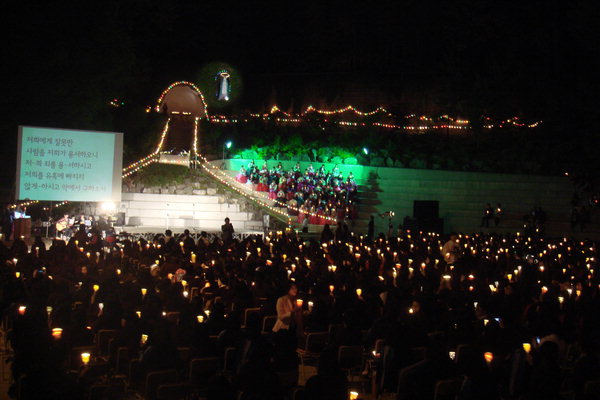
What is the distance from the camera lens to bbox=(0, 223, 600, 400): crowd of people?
684cm

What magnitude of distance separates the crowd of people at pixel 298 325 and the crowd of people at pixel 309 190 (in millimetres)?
15306

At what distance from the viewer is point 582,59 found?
1872 cm

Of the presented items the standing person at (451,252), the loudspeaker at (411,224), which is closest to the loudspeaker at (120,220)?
the loudspeaker at (411,224)

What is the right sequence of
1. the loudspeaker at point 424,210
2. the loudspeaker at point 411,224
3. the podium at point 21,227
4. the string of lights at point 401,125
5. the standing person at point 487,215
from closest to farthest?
the podium at point 21,227 < the loudspeaker at point 411,224 < the loudspeaker at point 424,210 < the standing person at point 487,215 < the string of lights at point 401,125

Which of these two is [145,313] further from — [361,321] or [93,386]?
[361,321]

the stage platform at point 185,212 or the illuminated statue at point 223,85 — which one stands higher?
the illuminated statue at point 223,85

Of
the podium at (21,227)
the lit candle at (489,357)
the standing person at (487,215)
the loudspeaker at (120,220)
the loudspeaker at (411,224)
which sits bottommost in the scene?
the lit candle at (489,357)

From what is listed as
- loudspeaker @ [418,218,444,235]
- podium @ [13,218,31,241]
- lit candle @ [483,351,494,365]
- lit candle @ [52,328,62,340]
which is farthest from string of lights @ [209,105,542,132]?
lit candle @ [52,328,62,340]

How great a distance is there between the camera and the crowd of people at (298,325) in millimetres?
6840

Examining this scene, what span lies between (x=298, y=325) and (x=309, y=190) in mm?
21957

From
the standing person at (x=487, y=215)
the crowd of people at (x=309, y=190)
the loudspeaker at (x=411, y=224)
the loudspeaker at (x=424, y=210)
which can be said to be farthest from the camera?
the crowd of people at (x=309, y=190)

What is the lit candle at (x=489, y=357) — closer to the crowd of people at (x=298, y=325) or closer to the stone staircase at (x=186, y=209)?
the crowd of people at (x=298, y=325)

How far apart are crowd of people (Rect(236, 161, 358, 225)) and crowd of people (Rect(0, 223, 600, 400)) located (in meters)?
15.3

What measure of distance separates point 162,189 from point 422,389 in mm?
25310
